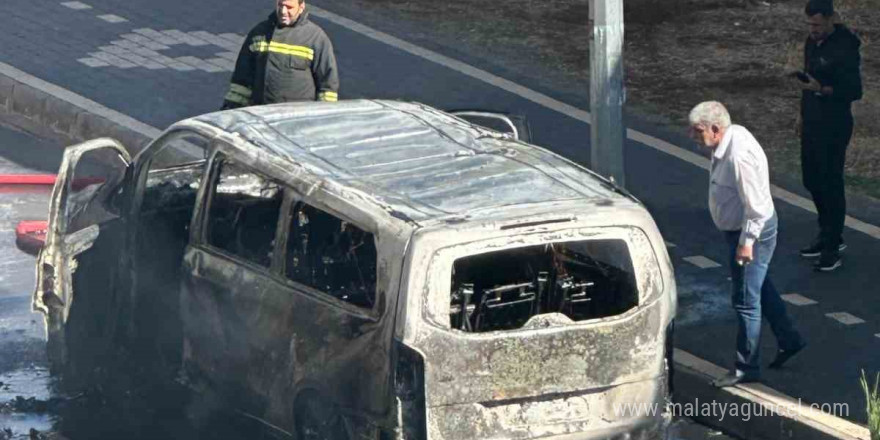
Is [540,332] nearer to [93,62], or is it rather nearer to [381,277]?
[381,277]

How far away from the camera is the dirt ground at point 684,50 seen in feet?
45.3

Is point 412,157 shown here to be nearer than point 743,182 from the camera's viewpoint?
Yes

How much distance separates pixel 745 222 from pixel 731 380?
892 mm

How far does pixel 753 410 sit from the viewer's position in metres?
8.23

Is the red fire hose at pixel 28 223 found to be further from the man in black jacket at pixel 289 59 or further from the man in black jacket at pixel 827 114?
the man in black jacket at pixel 827 114

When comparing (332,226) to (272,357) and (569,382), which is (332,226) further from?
(569,382)

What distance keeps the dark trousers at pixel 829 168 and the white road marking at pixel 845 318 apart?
90 centimetres

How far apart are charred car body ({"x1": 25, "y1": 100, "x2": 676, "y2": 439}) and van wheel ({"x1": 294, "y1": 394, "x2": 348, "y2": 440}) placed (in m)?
0.01

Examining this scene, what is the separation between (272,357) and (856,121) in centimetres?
813

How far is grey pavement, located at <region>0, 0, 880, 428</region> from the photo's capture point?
30.2 feet

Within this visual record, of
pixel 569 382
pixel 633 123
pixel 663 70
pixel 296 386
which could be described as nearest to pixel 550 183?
pixel 569 382

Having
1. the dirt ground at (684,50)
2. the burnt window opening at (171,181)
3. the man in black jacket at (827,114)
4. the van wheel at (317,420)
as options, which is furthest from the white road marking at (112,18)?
the van wheel at (317,420)

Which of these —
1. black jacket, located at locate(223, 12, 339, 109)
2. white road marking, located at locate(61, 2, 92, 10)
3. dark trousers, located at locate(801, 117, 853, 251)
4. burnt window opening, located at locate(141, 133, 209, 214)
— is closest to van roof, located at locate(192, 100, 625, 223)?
burnt window opening, located at locate(141, 133, 209, 214)

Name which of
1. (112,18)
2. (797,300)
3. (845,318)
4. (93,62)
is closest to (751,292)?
(845,318)
